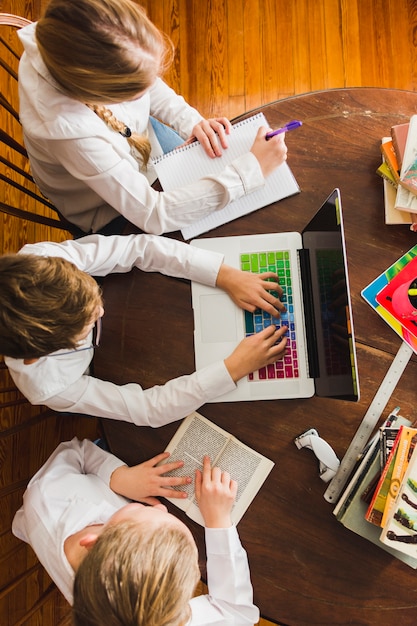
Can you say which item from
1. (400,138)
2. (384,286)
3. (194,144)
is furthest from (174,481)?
(400,138)

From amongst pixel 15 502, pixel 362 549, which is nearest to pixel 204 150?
pixel 362 549

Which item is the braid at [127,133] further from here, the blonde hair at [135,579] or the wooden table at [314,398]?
the blonde hair at [135,579]

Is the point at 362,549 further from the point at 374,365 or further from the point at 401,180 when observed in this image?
the point at 401,180

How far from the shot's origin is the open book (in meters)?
1.09

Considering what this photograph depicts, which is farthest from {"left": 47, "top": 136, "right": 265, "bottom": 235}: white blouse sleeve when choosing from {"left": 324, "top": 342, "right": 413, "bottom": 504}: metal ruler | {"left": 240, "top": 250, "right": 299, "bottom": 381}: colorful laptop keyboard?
{"left": 324, "top": 342, "right": 413, "bottom": 504}: metal ruler

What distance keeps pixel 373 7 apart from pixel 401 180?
1295 millimetres

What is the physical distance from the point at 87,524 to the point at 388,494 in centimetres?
61

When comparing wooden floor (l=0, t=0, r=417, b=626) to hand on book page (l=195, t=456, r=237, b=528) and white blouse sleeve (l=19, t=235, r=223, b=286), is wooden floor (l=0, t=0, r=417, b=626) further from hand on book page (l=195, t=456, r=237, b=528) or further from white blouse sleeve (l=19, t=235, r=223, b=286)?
hand on book page (l=195, t=456, r=237, b=528)

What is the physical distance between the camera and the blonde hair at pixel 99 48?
917 mm

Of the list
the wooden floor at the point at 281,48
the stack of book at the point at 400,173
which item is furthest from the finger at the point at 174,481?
the wooden floor at the point at 281,48

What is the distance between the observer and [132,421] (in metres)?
1.12

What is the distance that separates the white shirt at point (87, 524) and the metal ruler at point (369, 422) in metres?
0.23

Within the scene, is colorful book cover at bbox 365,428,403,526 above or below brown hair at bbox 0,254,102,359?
below

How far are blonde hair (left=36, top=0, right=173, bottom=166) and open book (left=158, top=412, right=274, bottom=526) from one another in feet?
2.27
